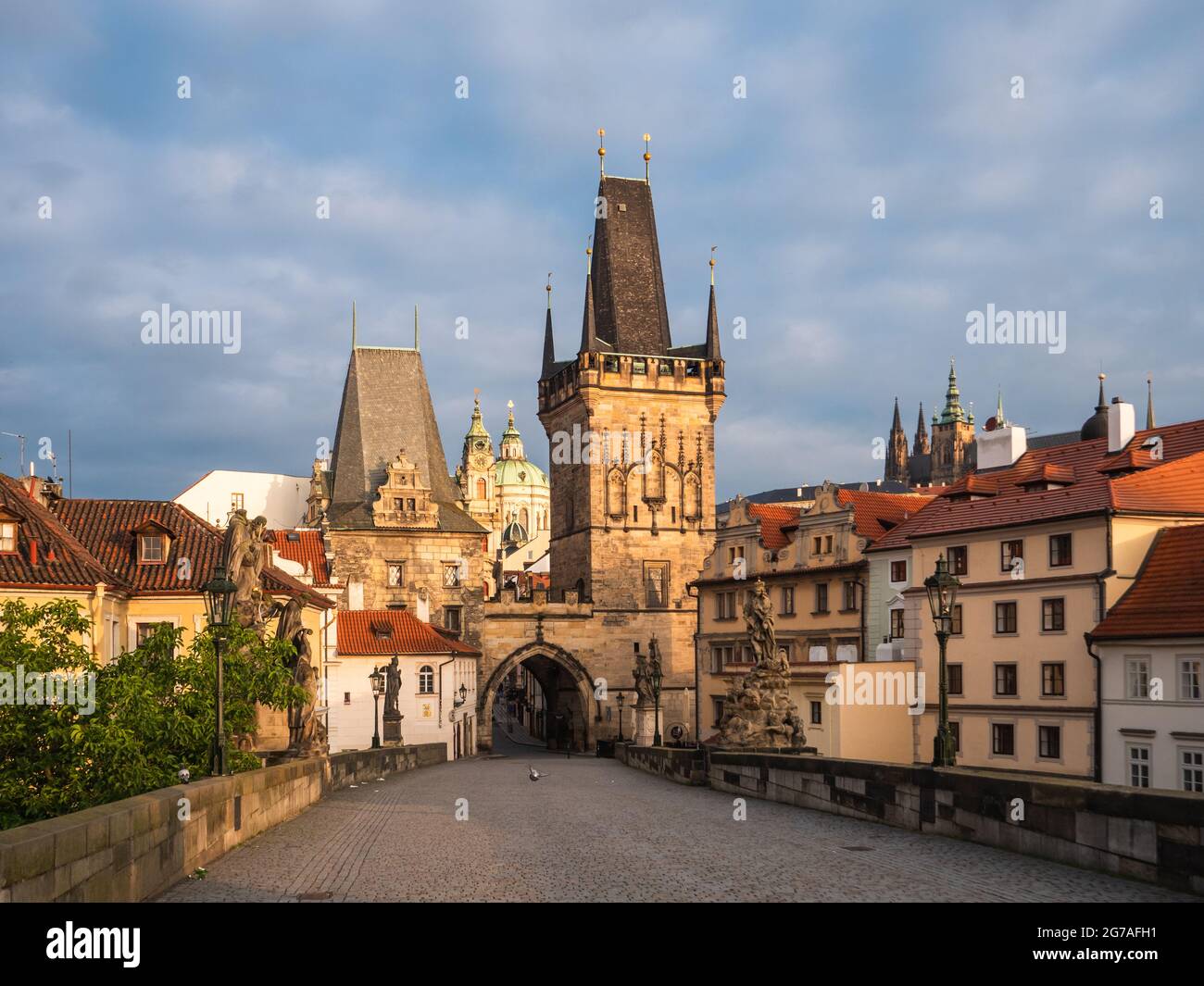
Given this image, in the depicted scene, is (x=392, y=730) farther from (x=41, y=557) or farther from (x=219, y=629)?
(x=219, y=629)

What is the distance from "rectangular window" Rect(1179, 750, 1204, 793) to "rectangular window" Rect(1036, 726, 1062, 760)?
4.85 m

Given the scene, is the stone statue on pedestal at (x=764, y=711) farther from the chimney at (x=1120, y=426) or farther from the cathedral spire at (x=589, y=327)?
the cathedral spire at (x=589, y=327)

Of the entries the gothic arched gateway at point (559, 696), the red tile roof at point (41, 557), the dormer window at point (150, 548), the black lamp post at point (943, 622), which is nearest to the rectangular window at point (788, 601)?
the dormer window at point (150, 548)

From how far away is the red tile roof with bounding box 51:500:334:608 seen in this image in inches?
1649

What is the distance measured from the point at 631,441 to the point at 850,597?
1260 inches

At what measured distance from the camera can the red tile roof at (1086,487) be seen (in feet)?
117

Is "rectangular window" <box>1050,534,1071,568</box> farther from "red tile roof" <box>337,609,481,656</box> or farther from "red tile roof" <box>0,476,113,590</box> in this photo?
"red tile roof" <box>337,609,481,656</box>

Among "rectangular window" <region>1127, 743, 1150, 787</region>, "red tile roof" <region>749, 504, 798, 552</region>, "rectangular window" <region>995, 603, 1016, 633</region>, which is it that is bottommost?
"rectangular window" <region>1127, 743, 1150, 787</region>

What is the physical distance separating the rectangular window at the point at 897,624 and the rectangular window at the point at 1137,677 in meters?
13.1

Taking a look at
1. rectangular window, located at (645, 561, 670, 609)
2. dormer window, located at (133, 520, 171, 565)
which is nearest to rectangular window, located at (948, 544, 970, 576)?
dormer window, located at (133, 520, 171, 565)

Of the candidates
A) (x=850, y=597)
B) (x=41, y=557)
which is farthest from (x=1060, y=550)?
(x=41, y=557)
